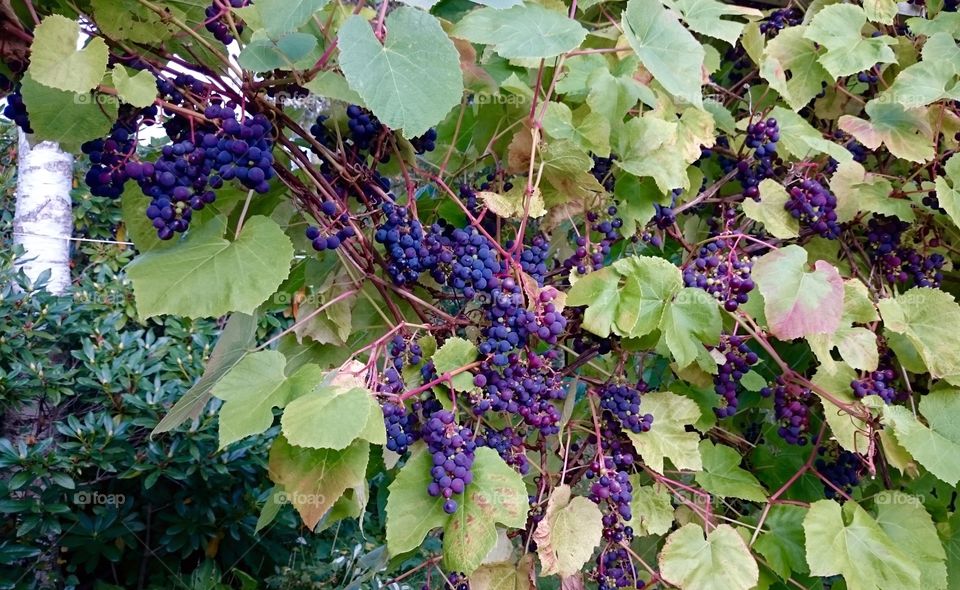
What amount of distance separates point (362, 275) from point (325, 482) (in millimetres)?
385

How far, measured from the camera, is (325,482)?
1.04 m

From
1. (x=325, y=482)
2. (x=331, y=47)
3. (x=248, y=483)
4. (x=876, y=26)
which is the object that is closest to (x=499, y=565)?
(x=325, y=482)

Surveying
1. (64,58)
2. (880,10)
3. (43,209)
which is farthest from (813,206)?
(43,209)

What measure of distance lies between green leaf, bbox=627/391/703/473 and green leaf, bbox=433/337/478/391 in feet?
1.24

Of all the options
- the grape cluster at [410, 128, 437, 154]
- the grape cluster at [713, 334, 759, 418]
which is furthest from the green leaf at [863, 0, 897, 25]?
the grape cluster at [410, 128, 437, 154]

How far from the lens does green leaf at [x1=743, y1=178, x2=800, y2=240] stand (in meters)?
1.45

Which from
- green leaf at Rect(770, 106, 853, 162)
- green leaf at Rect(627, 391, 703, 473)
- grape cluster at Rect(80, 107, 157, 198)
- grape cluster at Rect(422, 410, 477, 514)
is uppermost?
grape cluster at Rect(80, 107, 157, 198)

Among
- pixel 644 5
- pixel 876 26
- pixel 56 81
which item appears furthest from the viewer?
pixel 876 26

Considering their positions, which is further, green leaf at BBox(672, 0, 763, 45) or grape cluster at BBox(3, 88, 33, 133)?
green leaf at BBox(672, 0, 763, 45)

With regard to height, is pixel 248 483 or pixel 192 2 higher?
pixel 192 2

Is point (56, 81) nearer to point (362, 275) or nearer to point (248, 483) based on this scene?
point (362, 275)

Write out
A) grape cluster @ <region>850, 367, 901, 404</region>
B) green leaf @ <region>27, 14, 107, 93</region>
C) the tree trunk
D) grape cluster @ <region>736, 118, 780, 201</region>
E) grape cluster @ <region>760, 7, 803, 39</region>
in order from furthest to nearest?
the tree trunk → grape cluster @ <region>760, 7, 803, 39</region> → grape cluster @ <region>736, 118, 780, 201</region> → grape cluster @ <region>850, 367, 901, 404</region> → green leaf @ <region>27, 14, 107, 93</region>

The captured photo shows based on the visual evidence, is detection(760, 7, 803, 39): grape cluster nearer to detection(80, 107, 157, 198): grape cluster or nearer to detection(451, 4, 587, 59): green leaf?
detection(451, 4, 587, 59): green leaf

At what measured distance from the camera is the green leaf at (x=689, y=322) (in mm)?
Answer: 1232
